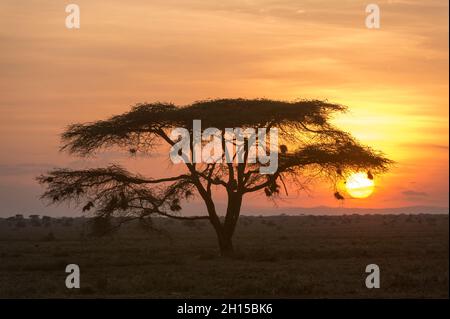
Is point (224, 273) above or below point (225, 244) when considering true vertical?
below

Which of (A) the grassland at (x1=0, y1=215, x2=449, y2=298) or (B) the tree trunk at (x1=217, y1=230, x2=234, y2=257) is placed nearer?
(A) the grassland at (x1=0, y1=215, x2=449, y2=298)

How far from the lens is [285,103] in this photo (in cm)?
3638

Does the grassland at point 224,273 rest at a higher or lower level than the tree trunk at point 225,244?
lower

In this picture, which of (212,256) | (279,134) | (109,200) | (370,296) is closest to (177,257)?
(212,256)

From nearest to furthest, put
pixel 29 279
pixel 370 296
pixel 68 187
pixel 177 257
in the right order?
pixel 370 296
pixel 29 279
pixel 177 257
pixel 68 187

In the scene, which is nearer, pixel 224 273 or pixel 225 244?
pixel 224 273

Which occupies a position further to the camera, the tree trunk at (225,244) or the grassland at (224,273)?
the tree trunk at (225,244)

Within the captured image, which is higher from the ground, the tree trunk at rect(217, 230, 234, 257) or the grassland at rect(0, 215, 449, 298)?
the tree trunk at rect(217, 230, 234, 257)

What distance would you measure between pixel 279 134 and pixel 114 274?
12.8m
